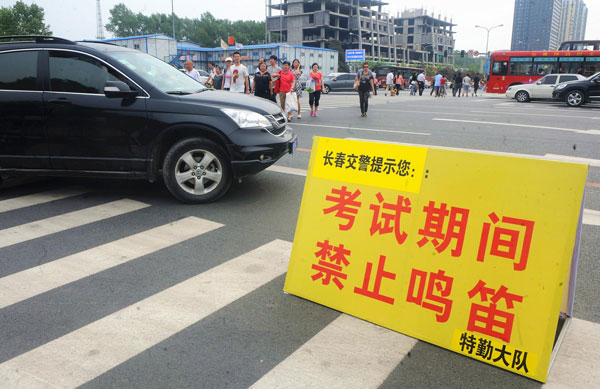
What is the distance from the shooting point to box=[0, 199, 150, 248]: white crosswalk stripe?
4.47 metres

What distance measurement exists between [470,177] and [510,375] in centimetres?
105

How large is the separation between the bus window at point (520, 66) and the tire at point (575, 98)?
28.5 ft

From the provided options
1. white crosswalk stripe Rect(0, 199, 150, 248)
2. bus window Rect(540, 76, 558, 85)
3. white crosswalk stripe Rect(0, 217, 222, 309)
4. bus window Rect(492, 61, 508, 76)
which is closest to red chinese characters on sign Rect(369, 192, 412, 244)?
white crosswalk stripe Rect(0, 217, 222, 309)

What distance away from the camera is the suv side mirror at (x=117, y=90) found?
199 inches

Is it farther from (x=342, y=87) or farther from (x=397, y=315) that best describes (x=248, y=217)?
(x=342, y=87)

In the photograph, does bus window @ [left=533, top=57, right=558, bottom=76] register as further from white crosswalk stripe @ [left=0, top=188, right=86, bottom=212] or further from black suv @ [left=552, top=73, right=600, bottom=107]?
white crosswalk stripe @ [left=0, top=188, right=86, bottom=212]

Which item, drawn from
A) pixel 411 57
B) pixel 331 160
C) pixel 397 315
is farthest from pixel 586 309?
pixel 411 57

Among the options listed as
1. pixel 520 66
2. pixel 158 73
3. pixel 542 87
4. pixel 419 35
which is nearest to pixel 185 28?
pixel 419 35

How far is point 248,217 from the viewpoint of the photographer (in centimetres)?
503

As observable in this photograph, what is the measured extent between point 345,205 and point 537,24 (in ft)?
574

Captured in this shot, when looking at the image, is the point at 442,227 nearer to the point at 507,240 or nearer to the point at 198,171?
the point at 507,240

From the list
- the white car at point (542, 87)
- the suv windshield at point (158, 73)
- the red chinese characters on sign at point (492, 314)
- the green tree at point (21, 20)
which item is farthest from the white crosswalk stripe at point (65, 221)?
the green tree at point (21, 20)

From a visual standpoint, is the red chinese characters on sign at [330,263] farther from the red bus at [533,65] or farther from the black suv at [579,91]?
the red bus at [533,65]

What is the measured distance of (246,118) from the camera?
5.36m
